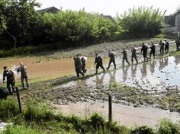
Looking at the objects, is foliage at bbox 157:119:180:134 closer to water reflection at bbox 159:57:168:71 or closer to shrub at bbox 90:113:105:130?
shrub at bbox 90:113:105:130

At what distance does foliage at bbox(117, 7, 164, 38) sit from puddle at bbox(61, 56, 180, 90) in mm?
27597

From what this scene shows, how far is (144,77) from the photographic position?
64.4 ft

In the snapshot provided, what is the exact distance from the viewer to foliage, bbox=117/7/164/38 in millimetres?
51688

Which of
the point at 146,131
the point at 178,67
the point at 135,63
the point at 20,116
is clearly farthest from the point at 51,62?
the point at 146,131

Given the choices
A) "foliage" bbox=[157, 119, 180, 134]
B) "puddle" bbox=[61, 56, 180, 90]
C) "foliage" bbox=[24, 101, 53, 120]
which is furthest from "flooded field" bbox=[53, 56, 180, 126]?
"foliage" bbox=[157, 119, 180, 134]

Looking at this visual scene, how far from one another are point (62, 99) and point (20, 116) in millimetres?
3211

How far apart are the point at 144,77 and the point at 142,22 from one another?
34015mm

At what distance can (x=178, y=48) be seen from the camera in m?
31.7

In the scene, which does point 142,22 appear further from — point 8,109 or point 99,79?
point 8,109

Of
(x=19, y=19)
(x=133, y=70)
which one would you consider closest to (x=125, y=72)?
(x=133, y=70)

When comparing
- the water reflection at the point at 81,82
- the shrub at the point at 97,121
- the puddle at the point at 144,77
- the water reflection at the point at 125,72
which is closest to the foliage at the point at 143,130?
the shrub at the point at 97,121

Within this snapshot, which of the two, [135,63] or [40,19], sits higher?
[40,19]

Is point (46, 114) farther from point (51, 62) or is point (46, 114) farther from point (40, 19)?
point (40, 19)

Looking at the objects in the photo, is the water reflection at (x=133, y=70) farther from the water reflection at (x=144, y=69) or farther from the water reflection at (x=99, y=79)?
the water reflection at (x=99, y=79)
